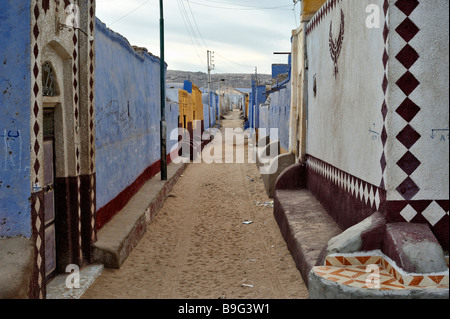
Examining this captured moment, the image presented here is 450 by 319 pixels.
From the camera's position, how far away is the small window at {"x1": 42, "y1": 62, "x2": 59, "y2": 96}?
601 cm

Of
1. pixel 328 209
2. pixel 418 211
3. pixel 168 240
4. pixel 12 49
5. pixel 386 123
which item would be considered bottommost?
pixel 168 240

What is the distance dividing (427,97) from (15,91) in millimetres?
3948

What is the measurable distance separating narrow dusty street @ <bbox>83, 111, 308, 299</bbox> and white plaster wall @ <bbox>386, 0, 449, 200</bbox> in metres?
2.06

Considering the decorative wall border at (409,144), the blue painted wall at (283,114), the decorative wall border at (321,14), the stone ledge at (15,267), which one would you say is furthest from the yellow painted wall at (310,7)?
the stone ledge at (15,267)

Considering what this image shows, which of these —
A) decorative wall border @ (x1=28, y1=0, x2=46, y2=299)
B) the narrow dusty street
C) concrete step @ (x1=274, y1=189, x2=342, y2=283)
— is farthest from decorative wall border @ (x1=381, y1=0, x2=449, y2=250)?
decorative wall border @ (x1=28, y1=0, x2=46, y2=299)

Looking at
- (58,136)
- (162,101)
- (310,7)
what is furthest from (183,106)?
(58,136)

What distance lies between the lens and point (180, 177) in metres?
16.8

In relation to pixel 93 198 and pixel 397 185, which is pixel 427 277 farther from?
pixel 93 198

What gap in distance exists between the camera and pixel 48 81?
6.16 meters

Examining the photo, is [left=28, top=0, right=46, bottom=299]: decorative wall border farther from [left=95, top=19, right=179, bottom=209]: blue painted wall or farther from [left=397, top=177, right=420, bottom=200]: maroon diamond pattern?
[left=397, top=177, right=420, bottom=200]: maroon diamond pattern

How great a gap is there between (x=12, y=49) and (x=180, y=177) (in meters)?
12.0

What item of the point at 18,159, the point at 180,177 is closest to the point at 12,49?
the point at 18,159

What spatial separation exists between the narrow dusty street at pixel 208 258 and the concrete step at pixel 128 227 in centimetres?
15

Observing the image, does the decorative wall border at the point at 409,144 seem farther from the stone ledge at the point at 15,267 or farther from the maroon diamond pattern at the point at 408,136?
the stone ledge at the point at 15,267
